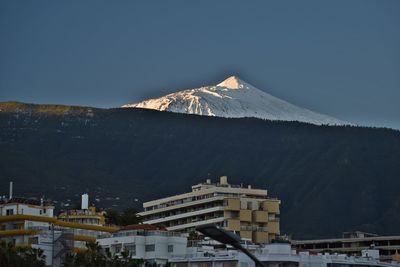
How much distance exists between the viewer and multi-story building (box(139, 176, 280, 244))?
166750 mm

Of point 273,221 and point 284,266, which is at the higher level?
point 273,221

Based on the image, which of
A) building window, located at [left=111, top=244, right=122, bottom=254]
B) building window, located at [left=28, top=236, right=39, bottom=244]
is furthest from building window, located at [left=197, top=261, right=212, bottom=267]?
building window, located at [left=28, top=236, right=39, bottom=244]

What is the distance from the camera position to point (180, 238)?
4798 inches

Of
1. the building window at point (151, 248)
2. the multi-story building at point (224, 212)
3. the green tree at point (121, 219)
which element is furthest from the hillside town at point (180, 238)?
the green tree at point (121, 219)

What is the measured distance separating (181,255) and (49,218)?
18.3 m

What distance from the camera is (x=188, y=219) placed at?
178 m

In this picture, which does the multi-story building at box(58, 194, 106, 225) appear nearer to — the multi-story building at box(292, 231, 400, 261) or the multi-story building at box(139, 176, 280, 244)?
the multi-story building at box(139, 176, 280, 244)

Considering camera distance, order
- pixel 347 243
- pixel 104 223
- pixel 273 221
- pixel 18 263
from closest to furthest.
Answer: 1. pixel 18 263
2. pixel 104 223
3. pixel 273 221
4. pixel 347 243

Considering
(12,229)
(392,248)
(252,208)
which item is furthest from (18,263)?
(392,248)

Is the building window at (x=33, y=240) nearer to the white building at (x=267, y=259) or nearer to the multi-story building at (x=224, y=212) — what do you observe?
the white building at (x=267, y=259)

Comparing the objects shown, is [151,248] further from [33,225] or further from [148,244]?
A: [33,225]

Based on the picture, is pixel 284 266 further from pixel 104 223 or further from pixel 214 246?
pixel 104 223

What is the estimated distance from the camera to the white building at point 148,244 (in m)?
118

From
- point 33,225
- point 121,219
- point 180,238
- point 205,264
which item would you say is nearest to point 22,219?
point 33,225
